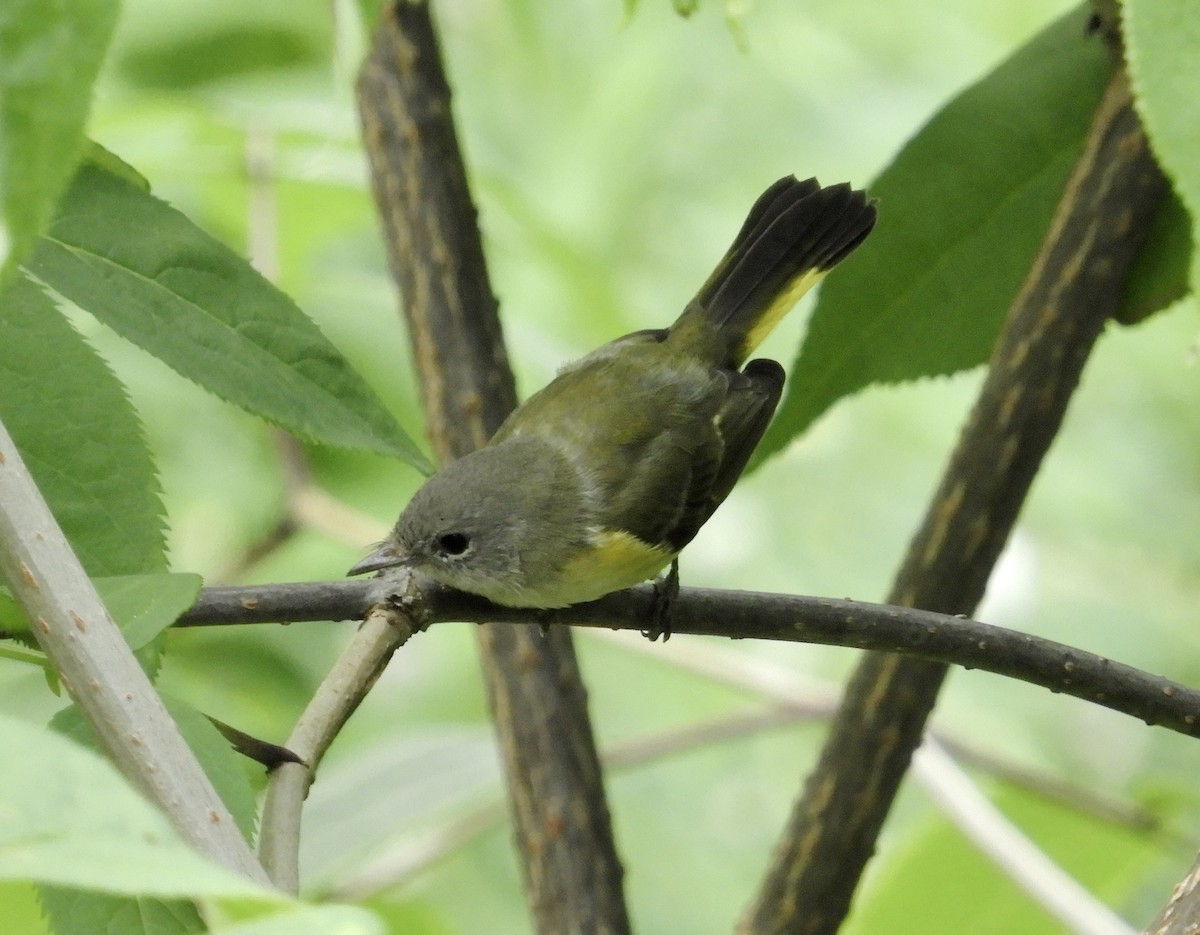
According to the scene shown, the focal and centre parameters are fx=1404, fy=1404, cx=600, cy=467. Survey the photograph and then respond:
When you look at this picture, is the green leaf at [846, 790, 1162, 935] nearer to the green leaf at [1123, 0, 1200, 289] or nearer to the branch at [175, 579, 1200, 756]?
the branch at [175, 579, 1200, 756]

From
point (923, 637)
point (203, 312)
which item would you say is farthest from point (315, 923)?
point (923, 637)

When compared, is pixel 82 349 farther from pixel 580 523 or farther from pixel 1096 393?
pixel 1096 393

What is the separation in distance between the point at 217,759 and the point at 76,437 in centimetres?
37

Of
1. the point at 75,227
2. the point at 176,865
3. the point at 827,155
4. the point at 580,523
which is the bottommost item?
the point at 176,865

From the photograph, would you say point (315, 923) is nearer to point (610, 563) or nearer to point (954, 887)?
point (610, 563)

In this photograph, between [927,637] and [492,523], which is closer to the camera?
[927,637]

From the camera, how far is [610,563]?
2.57 metres

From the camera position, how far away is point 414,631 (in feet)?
5.08

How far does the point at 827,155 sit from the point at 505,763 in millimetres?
2926

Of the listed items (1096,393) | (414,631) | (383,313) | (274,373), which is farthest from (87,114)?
(1096,393)

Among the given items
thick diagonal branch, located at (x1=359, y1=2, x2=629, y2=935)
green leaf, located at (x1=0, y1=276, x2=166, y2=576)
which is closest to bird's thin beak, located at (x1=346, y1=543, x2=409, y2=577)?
thick diagonal branch, located at (x1=359, y1=2, x2=629, y2=935)

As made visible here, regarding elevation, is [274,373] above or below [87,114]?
above

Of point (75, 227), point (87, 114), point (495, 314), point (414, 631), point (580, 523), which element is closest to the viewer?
point (87, 114)

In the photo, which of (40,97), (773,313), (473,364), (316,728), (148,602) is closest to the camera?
(40,97)
